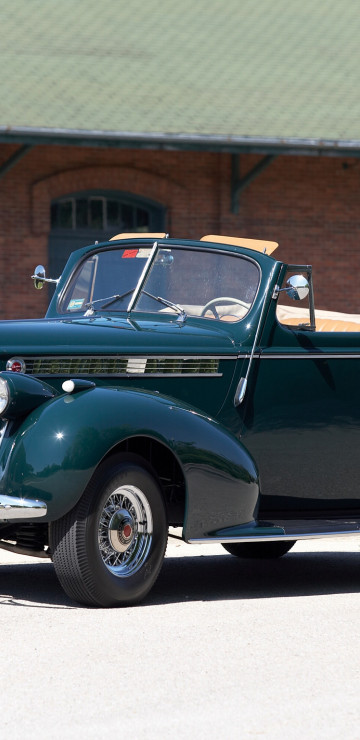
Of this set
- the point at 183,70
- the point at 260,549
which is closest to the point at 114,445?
the point at 260,549

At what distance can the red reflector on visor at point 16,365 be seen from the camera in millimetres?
6821

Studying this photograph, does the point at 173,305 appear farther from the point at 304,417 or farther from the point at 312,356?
the point at 304,417

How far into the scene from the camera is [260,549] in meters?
9.02

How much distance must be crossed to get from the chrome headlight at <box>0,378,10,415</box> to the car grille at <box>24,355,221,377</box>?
347 mm

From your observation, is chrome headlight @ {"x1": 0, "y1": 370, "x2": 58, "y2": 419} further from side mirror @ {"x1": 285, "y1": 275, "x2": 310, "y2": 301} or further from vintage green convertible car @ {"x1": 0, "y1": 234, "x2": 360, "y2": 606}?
side mirror @ {"x1": 285, "y1": 275, "x2": 310, "y2": 301}

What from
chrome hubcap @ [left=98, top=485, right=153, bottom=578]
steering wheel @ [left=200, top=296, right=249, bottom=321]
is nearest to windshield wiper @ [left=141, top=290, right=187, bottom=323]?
steering wheel @ [left=200, top=296, right=249, bottom=321]

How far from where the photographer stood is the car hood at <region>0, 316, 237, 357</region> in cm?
691

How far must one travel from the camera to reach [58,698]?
184 inches

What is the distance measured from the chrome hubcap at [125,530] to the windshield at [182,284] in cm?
156

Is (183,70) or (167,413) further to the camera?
(183,70)

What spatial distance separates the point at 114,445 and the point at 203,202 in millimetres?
13798

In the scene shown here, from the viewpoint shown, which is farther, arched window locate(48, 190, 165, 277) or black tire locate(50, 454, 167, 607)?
arched window locate(48, 190, 165, 277)

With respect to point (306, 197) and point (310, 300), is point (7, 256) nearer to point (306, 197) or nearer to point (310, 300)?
point (306, 197)

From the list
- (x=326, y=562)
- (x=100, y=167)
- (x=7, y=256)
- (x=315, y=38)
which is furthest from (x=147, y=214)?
(x=326, y=562)
